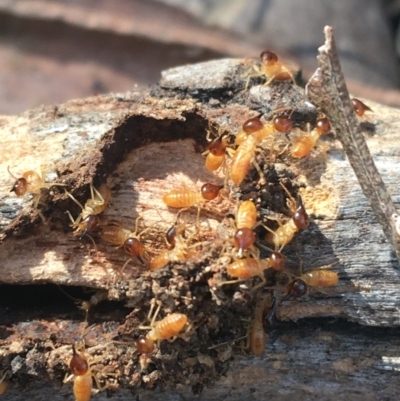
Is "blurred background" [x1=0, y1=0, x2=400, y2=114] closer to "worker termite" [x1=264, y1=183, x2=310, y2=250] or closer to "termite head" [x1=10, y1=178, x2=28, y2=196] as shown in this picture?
"termite head" [x1=10, y1=178, x2=28, y2=196]

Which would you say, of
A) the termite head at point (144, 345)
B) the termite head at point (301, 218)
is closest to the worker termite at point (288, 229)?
the termite head at point (301, 218)

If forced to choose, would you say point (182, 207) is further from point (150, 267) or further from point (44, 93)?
point (44, 93)

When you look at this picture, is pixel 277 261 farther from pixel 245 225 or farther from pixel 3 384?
pixel 3 384

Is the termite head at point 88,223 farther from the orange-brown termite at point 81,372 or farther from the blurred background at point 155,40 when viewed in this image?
the blurred background at point 155,40

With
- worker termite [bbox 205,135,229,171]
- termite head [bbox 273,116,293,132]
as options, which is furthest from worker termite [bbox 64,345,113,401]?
termite head [bbox 273,116,293,132]

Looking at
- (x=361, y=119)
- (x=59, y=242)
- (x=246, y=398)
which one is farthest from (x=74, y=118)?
(x=246, y=398)

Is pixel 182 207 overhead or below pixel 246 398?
overhead
